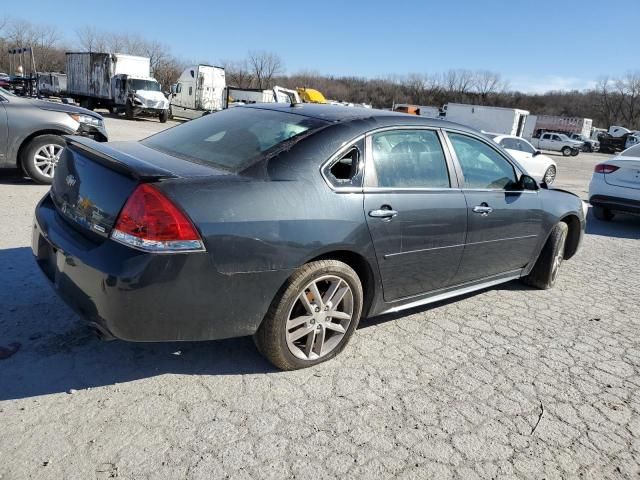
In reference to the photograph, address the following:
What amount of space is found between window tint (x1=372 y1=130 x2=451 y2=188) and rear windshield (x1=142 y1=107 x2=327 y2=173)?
46 cm

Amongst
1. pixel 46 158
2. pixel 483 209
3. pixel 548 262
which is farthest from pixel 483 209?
pixel 46 158

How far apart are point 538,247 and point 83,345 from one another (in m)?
3.91

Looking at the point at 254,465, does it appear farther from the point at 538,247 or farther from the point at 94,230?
the point at 538,247

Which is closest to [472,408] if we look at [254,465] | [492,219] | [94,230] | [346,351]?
[346,351]

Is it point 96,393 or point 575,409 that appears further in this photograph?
point 575,409

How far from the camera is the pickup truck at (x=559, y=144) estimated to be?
41.8 m

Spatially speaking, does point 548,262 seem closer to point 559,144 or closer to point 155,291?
point 155,291

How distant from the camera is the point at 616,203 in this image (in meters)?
8.67

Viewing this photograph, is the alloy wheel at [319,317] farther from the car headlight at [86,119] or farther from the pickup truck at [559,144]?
the pickup truck at [559,144]

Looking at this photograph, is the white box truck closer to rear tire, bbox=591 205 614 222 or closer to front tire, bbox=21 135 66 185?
front tire, bbox=21 135 66 185

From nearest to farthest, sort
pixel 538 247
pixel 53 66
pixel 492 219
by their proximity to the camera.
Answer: pixel 492 219 → pixel 538 247 → pixel 53 66

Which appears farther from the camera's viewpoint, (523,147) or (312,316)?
(523,147)

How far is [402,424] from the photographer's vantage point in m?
2.58

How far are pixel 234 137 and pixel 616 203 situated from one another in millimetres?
8075
